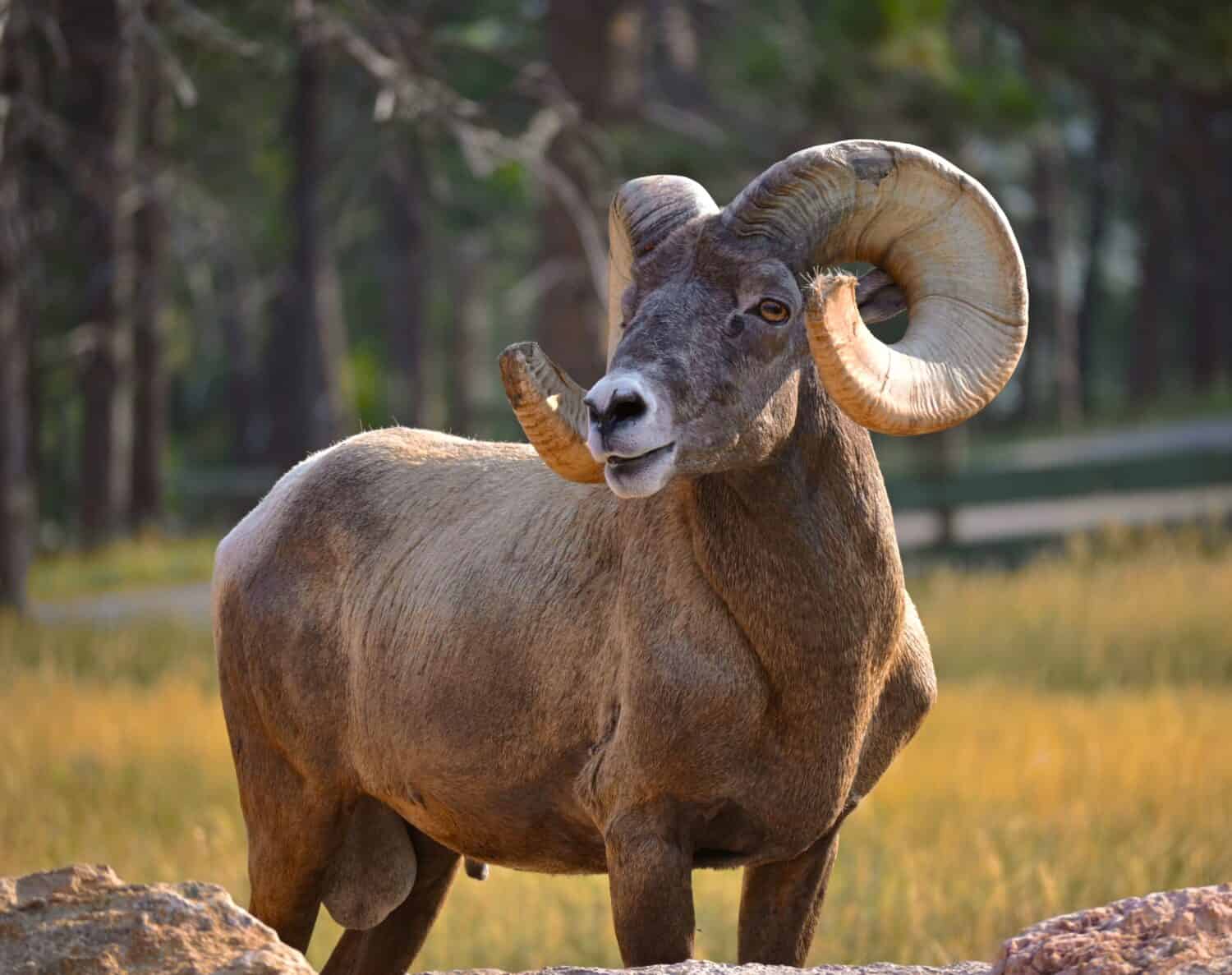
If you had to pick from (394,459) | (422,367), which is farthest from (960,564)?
(422,367)

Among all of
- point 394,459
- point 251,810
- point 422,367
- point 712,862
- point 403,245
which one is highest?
point 394,459

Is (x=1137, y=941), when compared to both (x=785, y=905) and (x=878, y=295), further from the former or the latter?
(x=878, y=295)

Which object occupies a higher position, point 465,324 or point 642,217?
point 642,217

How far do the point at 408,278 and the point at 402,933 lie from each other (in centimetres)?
2874

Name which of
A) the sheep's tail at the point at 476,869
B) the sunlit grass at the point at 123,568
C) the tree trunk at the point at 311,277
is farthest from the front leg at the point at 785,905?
the tree trunk at the point at 311,277

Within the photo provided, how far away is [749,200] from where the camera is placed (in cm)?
438

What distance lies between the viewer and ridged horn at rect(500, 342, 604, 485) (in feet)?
14.1

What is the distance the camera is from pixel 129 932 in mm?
4047

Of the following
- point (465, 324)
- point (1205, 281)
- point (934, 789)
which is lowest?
point (465, 324)

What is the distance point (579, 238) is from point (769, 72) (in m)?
2.62

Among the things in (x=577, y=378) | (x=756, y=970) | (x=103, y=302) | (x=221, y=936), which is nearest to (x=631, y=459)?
(x=756, y=970)

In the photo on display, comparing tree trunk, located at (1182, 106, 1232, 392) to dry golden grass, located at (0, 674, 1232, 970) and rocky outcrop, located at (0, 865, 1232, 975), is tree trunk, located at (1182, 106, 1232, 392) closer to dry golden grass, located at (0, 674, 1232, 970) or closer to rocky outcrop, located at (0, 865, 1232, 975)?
dry golden grass, located at (0, 674, 1232, 970)

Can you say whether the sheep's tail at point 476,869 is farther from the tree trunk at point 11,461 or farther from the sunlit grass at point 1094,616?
the tree trunk at point 11,461

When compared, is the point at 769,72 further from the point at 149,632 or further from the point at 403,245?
the point at 403,245
